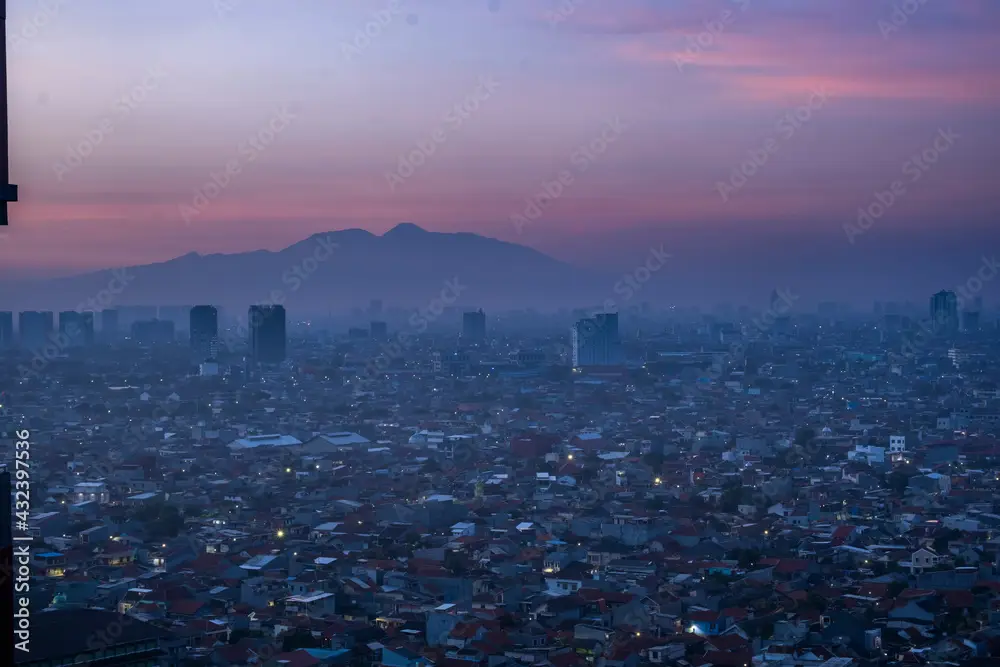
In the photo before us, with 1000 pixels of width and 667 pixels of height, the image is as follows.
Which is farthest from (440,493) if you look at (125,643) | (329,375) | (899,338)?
(899,338)

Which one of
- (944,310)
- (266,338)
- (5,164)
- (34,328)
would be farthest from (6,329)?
(5,164)

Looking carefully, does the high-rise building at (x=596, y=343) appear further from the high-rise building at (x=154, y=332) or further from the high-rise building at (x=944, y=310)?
the high-rise building at (x=154, y=332)

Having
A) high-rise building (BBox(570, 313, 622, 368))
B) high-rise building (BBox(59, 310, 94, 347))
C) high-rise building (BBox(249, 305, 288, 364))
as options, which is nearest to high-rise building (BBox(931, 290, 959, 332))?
high-rise building (BBox(570, 313, 622, 368))

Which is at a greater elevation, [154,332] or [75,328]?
[75,328]

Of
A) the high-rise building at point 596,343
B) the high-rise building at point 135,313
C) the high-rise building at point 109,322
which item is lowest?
the high-rise building at point 596,343

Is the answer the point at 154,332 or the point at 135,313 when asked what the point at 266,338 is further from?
the point at 135,313

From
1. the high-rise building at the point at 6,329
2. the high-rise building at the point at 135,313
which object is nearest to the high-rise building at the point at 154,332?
the high-rise building at the point at 6,329

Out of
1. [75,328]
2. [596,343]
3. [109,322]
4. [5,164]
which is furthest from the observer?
[109,322]
